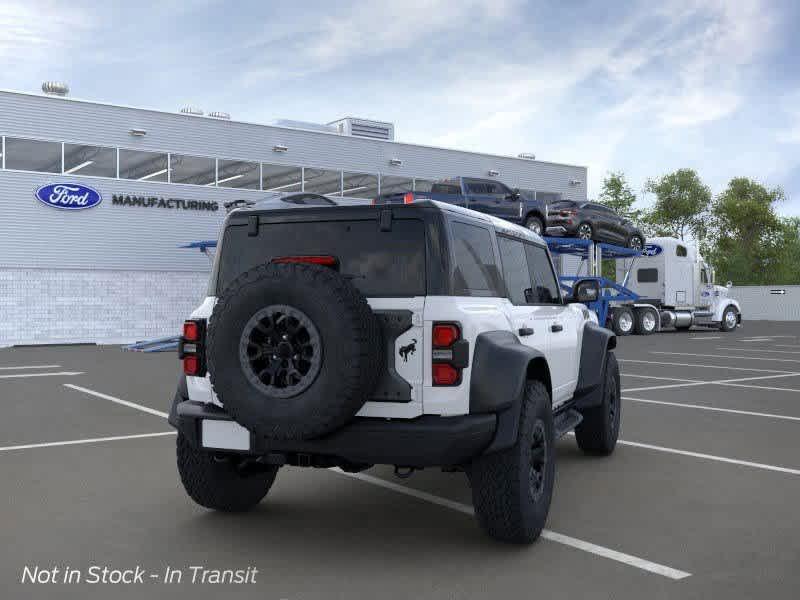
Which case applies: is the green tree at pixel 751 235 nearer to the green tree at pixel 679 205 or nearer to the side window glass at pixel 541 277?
the green tree at pixel 679 205

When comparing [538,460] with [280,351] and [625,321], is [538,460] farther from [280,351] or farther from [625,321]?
[625,321]

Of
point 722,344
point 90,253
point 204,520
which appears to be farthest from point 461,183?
point 204,520

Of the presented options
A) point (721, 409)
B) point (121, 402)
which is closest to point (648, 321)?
point (721, 409)

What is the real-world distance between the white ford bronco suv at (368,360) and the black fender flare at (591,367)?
1.74m

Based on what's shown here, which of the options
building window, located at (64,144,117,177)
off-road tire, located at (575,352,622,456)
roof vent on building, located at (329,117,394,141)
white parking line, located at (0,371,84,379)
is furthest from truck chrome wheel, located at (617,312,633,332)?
off-road tire, located at (575,352,622,456)

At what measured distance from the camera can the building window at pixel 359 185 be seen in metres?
33.8

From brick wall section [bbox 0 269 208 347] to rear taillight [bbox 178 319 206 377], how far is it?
969 inches

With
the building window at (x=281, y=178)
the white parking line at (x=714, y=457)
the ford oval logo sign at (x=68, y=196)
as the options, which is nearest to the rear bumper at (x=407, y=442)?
the white parking line at (x=714, y=457)

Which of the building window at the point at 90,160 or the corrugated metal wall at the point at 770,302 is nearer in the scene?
the building window at the point at 90,160

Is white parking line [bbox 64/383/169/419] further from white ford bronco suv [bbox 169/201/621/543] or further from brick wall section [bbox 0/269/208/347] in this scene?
brick wall section [bbox 0/269/208/347]

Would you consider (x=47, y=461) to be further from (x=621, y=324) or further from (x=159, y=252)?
(x=621, y=324)

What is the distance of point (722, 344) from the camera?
25125 millimetres

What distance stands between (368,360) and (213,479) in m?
1.63

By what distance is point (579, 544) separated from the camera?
189 inches
